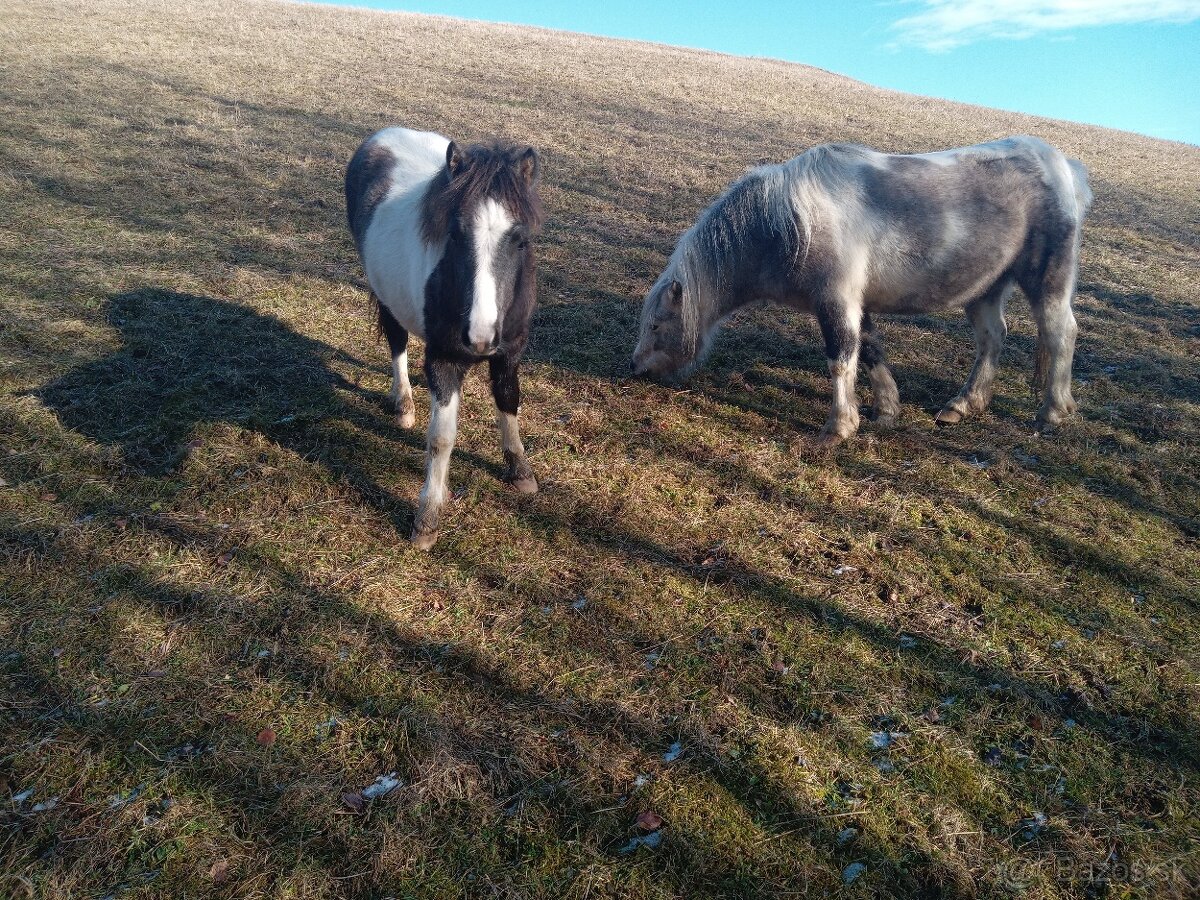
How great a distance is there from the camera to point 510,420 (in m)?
4.32

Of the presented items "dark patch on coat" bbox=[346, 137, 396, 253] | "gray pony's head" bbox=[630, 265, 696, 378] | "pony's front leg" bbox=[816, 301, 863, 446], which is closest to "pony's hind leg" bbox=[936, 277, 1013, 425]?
"pony's front leg" bbox=[816, 301, 863, 446]

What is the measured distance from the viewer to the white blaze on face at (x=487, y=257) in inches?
126

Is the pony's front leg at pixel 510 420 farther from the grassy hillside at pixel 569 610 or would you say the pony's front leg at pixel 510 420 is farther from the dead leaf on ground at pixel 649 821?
the dead leaf on ground at pixel 649 821

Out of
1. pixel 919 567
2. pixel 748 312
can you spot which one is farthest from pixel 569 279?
pixel 919 567

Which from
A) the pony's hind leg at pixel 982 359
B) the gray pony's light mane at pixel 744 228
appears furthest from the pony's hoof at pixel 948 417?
the gray pony's light mane at pixel 744 228

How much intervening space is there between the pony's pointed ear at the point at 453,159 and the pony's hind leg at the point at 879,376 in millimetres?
3456

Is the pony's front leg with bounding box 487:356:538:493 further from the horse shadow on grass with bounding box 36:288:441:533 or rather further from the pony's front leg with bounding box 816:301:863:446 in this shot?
the pony's front leg with bounding box 816:301:863:446

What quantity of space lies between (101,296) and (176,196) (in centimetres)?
339

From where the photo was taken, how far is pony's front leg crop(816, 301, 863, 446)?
4.98 m

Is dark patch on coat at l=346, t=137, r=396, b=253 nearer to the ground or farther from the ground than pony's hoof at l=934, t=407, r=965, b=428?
farther from the ground

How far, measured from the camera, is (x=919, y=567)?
4004 millimetres

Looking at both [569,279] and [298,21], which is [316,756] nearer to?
[569,279]

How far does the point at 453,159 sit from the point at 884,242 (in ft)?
10.6

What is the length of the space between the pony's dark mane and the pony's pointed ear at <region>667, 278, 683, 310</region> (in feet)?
6.97
